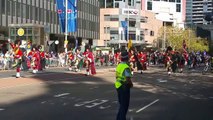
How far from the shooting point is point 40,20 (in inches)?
2926

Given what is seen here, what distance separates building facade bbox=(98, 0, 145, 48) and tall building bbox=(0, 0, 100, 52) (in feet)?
24.3

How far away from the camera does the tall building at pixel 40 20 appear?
A: 4884cm

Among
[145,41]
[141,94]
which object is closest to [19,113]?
[141,94]

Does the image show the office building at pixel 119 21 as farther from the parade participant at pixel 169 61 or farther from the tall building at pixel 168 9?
the parade participant at pixel 169 61

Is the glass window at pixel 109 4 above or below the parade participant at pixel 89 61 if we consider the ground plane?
above

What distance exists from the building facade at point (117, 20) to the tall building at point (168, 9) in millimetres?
22336

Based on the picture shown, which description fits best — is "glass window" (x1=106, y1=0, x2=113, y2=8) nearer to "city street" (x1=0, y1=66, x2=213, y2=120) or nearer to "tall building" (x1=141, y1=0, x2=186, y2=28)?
"tall building" (x1=141, y1=0, x2=186, y2=28)

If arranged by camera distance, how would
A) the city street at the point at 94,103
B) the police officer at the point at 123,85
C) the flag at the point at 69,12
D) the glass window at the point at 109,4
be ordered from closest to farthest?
the police officer at the point at 123,85
the city street at the point at 94,103
the flag at the point at 69,12
the glass window at the point at 109,4

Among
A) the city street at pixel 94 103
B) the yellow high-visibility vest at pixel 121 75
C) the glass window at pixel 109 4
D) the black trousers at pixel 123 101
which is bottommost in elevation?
the city street at pixel 94 103

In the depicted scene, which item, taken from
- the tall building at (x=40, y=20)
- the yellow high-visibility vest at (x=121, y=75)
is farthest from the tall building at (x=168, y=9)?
the yellow high-visibility vest at (x=121, y=75)

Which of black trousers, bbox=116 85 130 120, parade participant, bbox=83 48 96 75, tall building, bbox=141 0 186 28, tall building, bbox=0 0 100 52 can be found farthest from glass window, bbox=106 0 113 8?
black trousers, bbox=116 85 130 120

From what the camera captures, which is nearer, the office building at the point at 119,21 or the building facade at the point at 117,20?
the office building at the point at 119,21

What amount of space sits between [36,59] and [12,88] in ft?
34.1

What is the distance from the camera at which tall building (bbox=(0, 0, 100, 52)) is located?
48844mm
